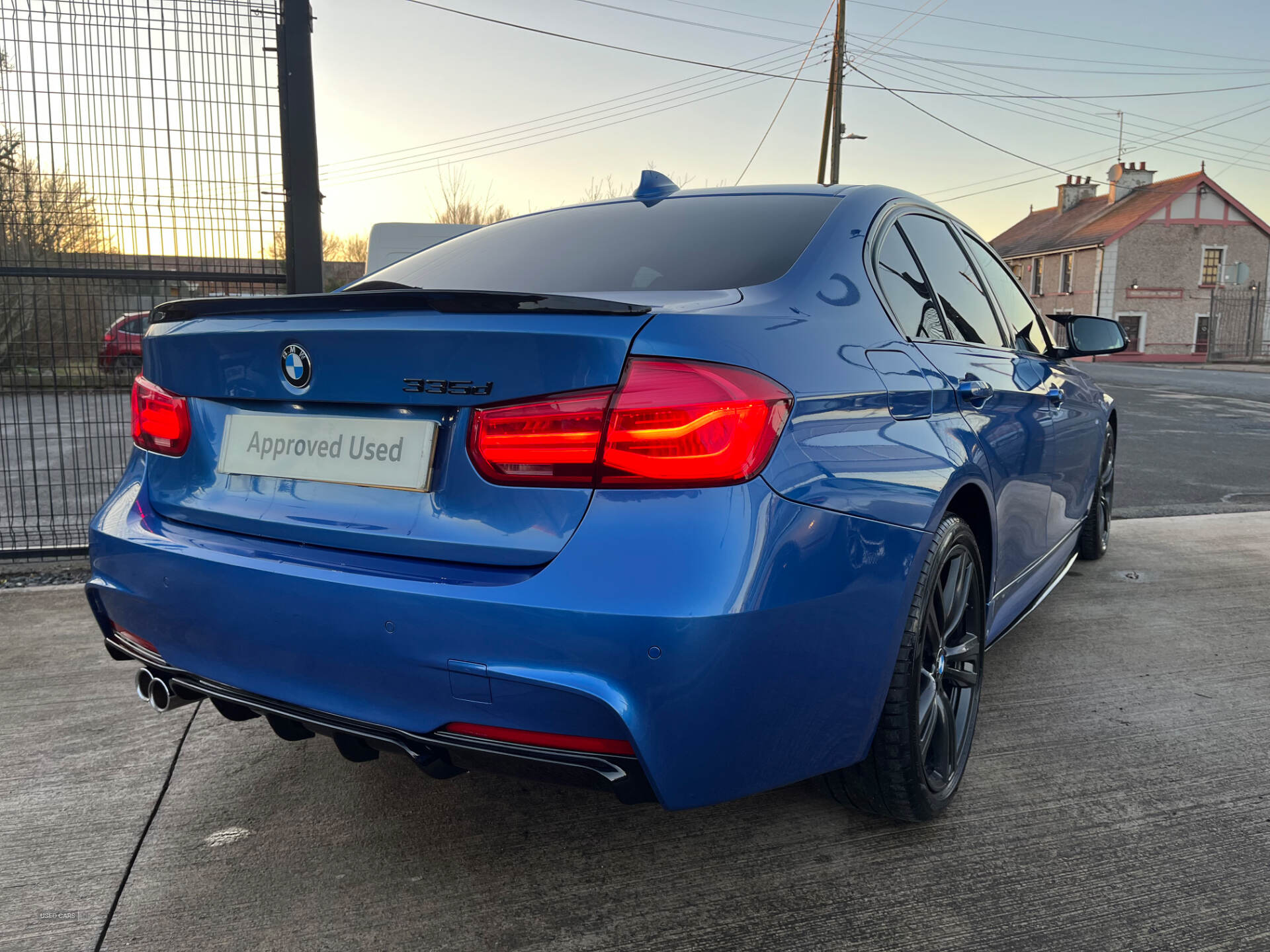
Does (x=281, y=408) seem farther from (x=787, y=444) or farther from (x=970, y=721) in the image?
(x=970, y=721)

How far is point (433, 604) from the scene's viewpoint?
1.58 meters

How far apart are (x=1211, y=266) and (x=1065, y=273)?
620cm

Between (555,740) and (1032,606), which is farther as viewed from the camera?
(1032,606)

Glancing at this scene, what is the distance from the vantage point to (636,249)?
7.84 ft

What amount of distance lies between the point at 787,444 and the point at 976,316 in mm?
1529

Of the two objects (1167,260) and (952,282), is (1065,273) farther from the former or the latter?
(952,282)

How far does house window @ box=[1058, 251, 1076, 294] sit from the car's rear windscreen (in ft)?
160

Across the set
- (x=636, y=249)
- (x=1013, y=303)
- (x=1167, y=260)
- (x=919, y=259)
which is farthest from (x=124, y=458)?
(x=1167, y=260)

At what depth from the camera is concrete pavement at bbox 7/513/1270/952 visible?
1869 mm

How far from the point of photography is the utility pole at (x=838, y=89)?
24.0 m

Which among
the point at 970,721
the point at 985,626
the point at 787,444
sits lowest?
the point at 970,721

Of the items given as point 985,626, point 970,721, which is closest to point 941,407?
point 985,626

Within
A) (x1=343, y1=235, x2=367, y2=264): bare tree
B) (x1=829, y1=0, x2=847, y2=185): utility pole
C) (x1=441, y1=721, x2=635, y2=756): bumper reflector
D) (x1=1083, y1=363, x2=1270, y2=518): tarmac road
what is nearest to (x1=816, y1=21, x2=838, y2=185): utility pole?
(x1=829, y1=0, x2=847, y2=185): utility pole

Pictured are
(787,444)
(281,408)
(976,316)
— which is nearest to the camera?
(787,444)
